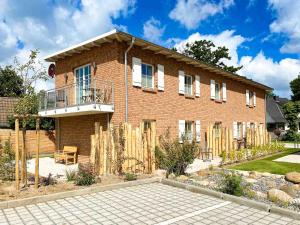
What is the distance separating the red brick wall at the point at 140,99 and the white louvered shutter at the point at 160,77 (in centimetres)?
29

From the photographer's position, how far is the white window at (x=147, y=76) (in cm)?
Result: 1688

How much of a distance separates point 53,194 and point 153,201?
271 centimetres

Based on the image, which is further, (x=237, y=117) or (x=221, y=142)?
(x=237, y=117)

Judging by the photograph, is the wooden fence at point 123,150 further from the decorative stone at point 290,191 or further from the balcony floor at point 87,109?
the decorative stone at point 290,191

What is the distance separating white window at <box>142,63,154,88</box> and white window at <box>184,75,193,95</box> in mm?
3732

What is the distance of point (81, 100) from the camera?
16781 millimetres

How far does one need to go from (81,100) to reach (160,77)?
4552 mm

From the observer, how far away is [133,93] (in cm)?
1574

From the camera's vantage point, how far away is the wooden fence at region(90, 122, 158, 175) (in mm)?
12164

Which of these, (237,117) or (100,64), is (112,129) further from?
(237,117)

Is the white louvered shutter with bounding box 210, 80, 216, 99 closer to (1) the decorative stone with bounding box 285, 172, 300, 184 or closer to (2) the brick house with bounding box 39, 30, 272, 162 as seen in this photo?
(2) the brick house with bounding box 39, 30, 272, 162

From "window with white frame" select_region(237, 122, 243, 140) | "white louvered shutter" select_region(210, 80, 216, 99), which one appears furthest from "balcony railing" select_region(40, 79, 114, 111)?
"window with white frame" select_region(237, 122, 243, 140)

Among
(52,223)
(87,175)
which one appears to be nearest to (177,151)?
(87,175)

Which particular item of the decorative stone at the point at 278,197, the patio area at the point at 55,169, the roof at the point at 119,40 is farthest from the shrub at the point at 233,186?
the roof at the point at 119,40
